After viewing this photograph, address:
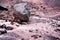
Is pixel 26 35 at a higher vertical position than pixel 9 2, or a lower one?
lower

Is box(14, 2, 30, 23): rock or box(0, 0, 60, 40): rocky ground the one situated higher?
box(14, 2, 30, 23): rock

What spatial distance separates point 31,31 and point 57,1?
512 cm

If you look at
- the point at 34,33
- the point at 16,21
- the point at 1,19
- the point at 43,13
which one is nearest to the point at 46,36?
the point at 34,33

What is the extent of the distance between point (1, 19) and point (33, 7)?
3621mm

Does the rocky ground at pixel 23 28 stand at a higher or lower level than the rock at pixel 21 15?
lower

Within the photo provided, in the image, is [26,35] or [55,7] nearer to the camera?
[26,35]

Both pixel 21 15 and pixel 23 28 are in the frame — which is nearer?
pixel 23 28

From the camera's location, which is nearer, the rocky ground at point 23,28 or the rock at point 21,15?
the rocky ground at point 23,28

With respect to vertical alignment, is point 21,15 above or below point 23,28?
above

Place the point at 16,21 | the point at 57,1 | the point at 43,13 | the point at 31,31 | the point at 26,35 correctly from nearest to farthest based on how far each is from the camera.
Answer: the point at 26,35, the point at 31,31, the point at 16,21, the point at 43,13, the point at 57,1

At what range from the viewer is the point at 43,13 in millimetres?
9344

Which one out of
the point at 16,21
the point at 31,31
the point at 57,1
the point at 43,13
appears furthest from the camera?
the point at 57,1

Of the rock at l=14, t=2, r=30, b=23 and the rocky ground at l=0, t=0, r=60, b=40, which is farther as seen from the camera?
the rock at l=14, t=2, r=30, b=23

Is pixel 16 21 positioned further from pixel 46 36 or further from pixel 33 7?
pixel 33 7
